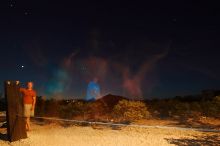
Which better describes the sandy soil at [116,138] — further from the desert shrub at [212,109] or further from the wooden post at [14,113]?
the desert shrub at [212,109]

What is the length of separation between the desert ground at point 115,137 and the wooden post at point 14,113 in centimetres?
27

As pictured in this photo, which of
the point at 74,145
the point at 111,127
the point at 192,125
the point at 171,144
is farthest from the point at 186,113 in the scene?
the point at 74,145

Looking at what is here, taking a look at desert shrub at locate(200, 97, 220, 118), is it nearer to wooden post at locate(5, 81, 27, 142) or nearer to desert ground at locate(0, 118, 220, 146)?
desert ground at locate(0, 118, 220, 146)

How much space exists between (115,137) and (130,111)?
5.33 metres

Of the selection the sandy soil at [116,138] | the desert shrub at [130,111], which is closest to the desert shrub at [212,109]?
the desert shrub at [130,111]

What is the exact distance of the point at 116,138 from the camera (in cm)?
1083

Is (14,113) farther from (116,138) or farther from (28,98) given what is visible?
(116,138)

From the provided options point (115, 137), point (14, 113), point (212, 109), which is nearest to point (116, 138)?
point (115, 137)

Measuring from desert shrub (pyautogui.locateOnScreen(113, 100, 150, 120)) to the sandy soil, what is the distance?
10.7 feet

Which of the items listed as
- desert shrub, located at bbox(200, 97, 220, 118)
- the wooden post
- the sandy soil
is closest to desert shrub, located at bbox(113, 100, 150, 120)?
the sandy soil

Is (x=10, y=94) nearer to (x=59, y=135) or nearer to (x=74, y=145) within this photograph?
(x=59, y=135)

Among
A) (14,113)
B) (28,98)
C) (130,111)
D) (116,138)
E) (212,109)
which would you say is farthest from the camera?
(212,109)

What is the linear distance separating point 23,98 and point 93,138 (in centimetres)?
287

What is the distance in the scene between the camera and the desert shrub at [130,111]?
16094 mm
